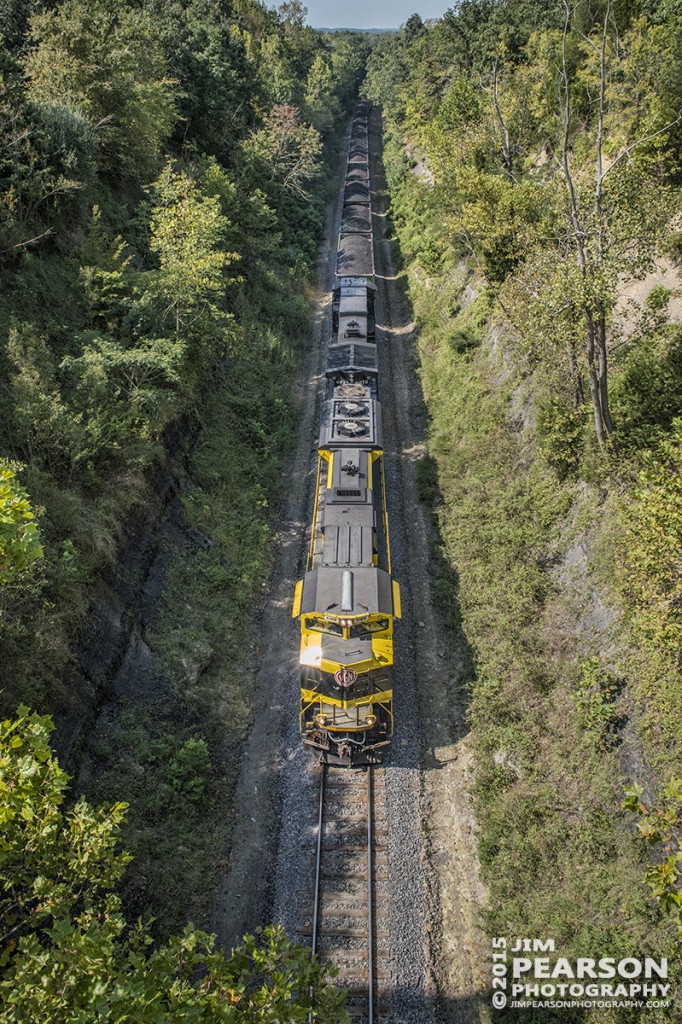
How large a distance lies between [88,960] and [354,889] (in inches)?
371

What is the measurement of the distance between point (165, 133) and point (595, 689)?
33.5 metres

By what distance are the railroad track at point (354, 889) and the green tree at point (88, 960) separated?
6070 millimetres

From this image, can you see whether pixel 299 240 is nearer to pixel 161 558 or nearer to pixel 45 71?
pixel 45 71

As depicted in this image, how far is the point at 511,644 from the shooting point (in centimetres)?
1795

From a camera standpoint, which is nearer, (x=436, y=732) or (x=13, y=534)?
(x=13, y=534)

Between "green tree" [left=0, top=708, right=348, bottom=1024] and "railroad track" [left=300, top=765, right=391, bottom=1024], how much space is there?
19.9ft

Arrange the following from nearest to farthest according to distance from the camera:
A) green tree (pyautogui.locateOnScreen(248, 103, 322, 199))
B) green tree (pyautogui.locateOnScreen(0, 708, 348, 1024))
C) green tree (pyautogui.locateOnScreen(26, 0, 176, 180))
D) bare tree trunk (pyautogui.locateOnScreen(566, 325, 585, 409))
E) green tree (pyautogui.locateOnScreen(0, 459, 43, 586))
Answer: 1. green tree (pyautogui.locateOnScreen(0, 708, 348, 1024))
2. green tree (pyautogui.locateOnScreen(0, 459, 43, 586))
3. bare tree trunk (pyautogui.locateOnScreen(566, 325, 585, 409))
4. green tree (pyautogui.locateOnScreen(26, 0, 176, 180))
5. green tree (pyautogui.locateOnScreen(248, 103, 322, 199))

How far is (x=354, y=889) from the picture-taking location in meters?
13.8

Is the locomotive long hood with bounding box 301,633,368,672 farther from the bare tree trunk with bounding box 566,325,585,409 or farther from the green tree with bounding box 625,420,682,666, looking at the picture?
the bare tree trunk with bounding box 566,325,585,409

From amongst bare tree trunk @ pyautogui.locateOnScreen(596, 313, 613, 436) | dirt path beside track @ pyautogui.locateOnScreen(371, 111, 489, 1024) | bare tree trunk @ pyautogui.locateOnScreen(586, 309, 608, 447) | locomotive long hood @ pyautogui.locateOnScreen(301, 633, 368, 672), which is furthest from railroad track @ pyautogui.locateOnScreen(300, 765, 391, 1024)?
bare tree trunk @ pyautogui.locateOnScreen(596, 313, 613, 436)

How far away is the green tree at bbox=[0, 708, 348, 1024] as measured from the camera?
5484 mm

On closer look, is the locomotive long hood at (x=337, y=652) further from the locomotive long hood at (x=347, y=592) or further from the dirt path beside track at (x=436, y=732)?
the dirt path beside track at (x=436, y=732)

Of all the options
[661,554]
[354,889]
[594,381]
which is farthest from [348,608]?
[594,381]

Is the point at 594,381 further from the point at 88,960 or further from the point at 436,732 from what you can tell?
the point at 88,960
